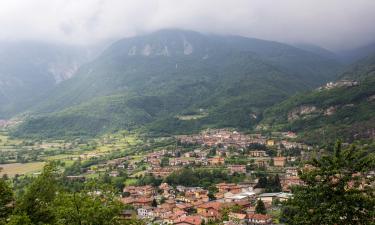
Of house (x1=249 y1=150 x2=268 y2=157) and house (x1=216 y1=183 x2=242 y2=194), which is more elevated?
house (x1=249 y1=150 x2=268 y2=157)

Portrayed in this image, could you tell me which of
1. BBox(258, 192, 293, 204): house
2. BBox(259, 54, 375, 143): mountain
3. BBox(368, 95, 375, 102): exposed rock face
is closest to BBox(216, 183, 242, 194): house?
BBox(258, 192, 293, 204): house

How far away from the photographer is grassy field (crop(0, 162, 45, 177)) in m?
83.6

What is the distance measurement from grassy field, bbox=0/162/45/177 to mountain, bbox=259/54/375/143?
205 feet

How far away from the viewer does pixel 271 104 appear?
162625 mm

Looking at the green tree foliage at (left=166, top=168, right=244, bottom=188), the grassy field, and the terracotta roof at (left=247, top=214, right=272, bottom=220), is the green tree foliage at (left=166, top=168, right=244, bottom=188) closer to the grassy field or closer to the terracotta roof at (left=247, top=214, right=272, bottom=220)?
the terracotta roof at (left=247, top=214, right=272, bottom=220)

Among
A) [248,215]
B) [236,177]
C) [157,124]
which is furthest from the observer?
[157,124]

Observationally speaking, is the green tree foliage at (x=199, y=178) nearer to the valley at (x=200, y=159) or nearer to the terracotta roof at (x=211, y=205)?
the valley at (x=200, y=159)

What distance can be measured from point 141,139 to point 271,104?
5744 cm

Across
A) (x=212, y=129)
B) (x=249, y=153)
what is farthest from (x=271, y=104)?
(x=249, y=153)

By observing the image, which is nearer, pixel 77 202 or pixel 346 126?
pixel 77 202

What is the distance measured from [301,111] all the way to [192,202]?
267 ft

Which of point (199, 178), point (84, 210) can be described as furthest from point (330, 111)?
point (84, 210)

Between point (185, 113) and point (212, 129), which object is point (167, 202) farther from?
point (185, 113)

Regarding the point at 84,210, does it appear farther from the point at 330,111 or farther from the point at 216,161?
the point at 330,111
